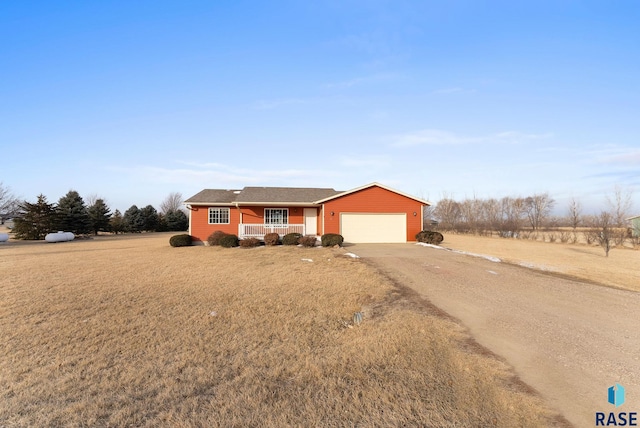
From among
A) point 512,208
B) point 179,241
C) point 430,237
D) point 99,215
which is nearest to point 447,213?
point 512,208

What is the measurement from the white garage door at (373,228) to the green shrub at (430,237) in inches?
42.7

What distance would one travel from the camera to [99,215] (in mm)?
40562

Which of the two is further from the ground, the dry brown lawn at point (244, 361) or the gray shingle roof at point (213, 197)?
the gray shingle roof at point (213, 197)

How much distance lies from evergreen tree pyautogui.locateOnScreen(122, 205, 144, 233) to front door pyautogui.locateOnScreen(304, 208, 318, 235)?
105ft

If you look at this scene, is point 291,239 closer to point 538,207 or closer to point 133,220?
point 133,220

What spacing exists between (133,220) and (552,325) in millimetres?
49323

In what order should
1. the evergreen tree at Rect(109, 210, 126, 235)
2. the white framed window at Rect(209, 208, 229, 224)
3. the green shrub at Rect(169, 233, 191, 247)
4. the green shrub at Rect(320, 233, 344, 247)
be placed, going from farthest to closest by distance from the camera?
the evergreen tree at Rect(109, 210, 126, 235) < the white framed window at Rect(209, 208, 229, 224) < the green shrub at Rect(169, 233, 191, 247) < the green shrub at Rect(320, 233, 344, 247)

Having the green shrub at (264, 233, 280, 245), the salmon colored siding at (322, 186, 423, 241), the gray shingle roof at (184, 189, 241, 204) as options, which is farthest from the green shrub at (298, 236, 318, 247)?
the gray shingle roof at (184, 189, 241, 204)

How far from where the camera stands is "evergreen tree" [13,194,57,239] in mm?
31078

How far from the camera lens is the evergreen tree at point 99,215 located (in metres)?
39.8

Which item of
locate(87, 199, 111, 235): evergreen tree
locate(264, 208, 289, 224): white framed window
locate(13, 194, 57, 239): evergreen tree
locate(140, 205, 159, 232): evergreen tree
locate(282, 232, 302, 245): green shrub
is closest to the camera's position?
locate(282, 232, 302, 245): green shrub

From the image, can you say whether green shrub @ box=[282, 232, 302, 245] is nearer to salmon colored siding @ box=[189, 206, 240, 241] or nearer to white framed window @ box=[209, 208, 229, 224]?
salmon colored siding @ box=[189, 206, 240, 241]

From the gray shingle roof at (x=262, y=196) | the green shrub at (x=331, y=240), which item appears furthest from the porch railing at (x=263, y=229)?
the green shrub at (x=331, y=240)

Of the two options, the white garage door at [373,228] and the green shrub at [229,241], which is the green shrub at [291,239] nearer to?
the green shrub at [229,241]
